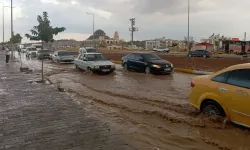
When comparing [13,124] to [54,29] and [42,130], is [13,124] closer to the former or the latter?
[42,130]

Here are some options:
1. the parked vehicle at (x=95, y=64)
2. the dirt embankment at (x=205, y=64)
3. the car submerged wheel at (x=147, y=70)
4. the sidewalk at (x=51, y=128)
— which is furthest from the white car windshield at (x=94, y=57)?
the sidewalk at (x=51, y=128)

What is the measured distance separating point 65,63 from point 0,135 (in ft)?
84.2

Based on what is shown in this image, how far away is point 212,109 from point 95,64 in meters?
12.5

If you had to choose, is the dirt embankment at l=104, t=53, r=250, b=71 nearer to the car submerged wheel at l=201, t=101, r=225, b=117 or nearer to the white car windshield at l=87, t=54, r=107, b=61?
the white car windshield at l=87, t=54, r=107, b=61

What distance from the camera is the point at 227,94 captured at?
5754 millimetres

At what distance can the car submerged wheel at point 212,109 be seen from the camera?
19.8 ft

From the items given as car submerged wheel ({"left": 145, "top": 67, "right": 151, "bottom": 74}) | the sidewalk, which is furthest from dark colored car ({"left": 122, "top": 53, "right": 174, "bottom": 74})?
the sidewalk

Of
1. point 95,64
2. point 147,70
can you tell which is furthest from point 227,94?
point 95,64

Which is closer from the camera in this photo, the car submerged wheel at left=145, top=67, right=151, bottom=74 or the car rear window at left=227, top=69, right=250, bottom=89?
the car rear window at left=227, top=69, right=250, bottom=89

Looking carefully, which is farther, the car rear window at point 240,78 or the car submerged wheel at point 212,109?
the car submerged wheel at point 212,109

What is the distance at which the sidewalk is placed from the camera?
15.7 feet

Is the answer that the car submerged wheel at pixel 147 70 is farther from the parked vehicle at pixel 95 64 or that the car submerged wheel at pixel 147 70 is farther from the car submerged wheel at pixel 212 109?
the car submerged wheel at pixel 212 109

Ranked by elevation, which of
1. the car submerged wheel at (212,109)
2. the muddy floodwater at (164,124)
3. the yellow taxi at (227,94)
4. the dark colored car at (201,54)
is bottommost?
the muddy floodwater at (164,124)

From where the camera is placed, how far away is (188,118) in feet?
22.4
